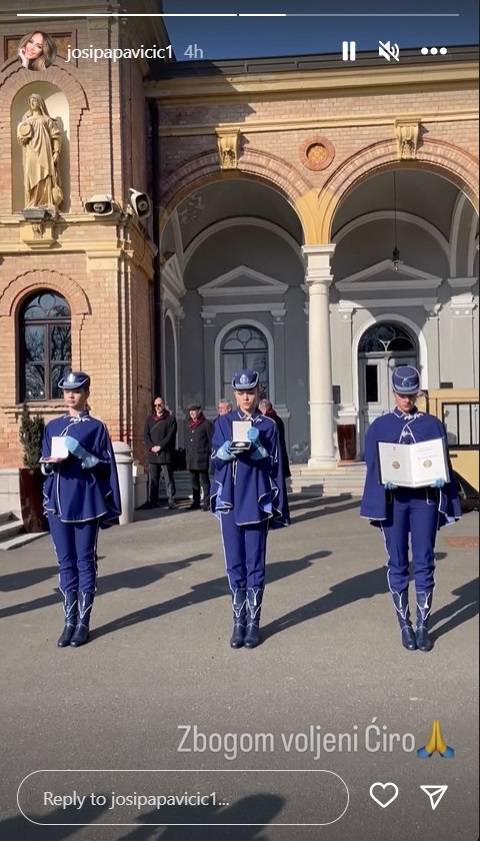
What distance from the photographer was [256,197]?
1631 cm

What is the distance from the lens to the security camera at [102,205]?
11055mm

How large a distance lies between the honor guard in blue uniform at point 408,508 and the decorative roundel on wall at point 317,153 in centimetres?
1005

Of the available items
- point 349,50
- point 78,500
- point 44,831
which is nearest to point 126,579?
point 78,500

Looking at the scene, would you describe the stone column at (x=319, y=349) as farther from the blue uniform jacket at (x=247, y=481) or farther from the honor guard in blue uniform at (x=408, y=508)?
the honor guard in blue uniform at (x=408, y=508)

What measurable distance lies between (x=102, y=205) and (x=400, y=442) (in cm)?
838

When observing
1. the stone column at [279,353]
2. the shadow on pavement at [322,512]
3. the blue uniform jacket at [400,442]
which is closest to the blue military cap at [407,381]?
the blue uniform jacket at [400,442]

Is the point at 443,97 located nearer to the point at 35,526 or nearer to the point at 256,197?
the point at 256,197

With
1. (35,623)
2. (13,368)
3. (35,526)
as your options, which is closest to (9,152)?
(13,368)

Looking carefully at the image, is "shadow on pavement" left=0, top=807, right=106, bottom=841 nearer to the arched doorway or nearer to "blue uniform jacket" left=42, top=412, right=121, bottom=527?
"blue uniform jacket" left=42, top=412, right=121, bottom=527

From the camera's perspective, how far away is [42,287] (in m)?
11.6

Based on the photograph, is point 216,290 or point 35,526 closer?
point 35,526

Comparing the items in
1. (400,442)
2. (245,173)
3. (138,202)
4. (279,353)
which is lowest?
(400,442)

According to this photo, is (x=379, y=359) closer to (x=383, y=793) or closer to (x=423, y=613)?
(x=423, y=613)

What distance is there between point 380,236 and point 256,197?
3433 mm
